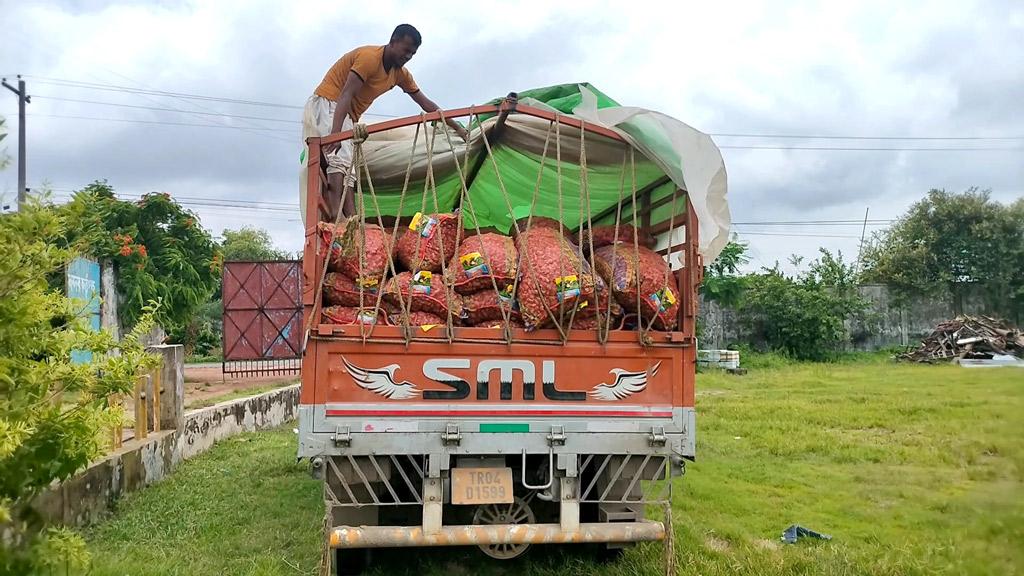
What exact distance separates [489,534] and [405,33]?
3.52m

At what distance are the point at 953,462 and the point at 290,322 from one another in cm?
1555

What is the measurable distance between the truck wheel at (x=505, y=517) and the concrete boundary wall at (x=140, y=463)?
2074 millimetres

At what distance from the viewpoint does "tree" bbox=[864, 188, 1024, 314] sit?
32.9 inches

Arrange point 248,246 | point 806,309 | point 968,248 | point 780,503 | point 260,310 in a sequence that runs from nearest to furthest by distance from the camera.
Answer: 1. point 968,248
2. point 780,503
3. point 260,310
4. point 806,309
5. point 248,246

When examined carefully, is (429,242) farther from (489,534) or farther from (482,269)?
(489,534)

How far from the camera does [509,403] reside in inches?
154

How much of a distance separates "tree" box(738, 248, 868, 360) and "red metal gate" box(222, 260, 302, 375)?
12176mm

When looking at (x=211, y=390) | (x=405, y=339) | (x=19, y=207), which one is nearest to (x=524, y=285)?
(x=405, y=339)

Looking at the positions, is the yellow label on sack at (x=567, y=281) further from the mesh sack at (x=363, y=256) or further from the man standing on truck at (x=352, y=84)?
the man standing on truck at (x=352, y=84)

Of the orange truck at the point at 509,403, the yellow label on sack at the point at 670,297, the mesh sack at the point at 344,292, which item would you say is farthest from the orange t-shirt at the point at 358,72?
the yellow label on sack at the point at 670,297

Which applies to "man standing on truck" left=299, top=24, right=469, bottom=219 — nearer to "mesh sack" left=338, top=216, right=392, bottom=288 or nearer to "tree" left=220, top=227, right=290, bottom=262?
"mesh sack" left=338, top=216, right=392, bottom=288

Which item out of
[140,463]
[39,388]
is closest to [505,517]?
[39,388]

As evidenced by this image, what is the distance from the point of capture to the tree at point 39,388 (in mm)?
1881

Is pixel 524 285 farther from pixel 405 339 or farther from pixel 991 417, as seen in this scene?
pixel 991 417
